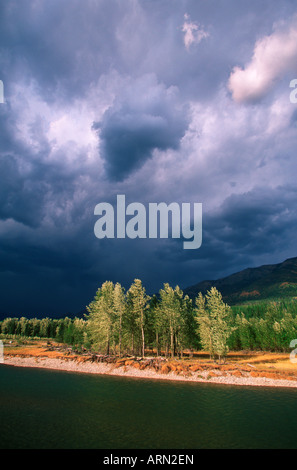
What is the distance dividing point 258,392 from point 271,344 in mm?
68639

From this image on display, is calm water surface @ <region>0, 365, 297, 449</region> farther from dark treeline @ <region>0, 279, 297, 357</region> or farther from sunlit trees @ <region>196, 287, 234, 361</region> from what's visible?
dark treeline @ <region>0, 279, 297, 357</region>

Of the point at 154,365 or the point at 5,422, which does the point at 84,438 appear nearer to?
the point at 5,422

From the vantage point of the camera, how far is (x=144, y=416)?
23500mm

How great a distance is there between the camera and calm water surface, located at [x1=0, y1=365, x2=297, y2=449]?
1814 cm

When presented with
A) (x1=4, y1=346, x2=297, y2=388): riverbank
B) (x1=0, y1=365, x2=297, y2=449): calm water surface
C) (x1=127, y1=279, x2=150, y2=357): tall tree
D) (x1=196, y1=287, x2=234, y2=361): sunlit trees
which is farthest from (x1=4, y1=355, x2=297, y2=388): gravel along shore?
(x1=127, y1=279, x2=150, y2=357): tall tree

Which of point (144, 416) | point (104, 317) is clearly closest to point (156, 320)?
point (104, 317)

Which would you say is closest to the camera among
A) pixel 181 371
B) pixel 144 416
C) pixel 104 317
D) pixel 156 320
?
pixel 144 416

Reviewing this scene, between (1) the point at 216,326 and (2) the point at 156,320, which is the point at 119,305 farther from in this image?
(1) the point at 216,326

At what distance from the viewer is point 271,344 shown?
9231 cm

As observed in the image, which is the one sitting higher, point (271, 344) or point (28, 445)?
point (28, 445)

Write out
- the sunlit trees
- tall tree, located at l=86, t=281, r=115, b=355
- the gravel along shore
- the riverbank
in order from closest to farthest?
the gravel along shore
the riverbank
the sunlit trees
tall tree, located at l=86, t=281, r=115, b=355

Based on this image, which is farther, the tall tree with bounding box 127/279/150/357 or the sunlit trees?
the tall tree with bounding box 127/279/150/357

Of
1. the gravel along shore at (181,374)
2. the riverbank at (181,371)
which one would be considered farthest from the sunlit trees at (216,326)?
the gravel along shore at (181,374)
